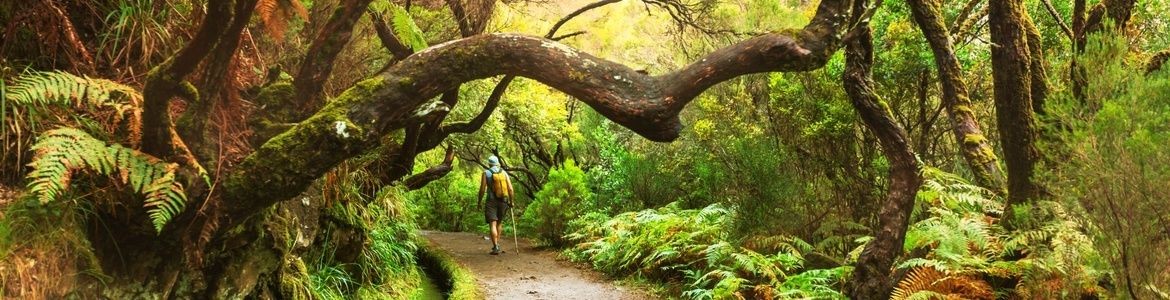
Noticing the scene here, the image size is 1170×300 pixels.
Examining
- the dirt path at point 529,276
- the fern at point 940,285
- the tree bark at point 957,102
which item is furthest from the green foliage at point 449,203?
the fern at point 940,285

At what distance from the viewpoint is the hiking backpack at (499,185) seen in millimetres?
12469

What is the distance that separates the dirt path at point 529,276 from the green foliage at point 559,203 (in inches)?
21.6

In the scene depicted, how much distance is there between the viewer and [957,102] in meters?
6.81

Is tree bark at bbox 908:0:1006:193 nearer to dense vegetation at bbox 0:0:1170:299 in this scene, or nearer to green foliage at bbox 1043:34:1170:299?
dense vegetation at bbox 0:0:1170:299

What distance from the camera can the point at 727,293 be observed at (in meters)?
7.04

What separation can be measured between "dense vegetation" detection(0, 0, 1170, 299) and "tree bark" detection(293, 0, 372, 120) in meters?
0.02

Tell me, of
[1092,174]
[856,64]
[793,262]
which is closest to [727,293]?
[793,262]

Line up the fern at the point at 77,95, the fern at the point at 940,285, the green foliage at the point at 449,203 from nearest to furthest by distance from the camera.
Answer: the fern at the point at 77,95 < the fern at the point at 940,285 < the green foliage at the point at 449,203

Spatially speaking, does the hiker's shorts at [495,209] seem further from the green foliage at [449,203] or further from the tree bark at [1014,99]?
the green foliage at [449,203]

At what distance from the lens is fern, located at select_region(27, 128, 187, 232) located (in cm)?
268

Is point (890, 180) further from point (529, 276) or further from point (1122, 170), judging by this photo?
point (529, 276)

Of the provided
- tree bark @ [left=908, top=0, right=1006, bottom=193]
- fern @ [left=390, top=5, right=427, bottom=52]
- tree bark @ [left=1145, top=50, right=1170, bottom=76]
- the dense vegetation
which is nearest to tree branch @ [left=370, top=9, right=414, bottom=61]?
the dense vegetation

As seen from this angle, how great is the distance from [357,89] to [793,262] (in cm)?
526

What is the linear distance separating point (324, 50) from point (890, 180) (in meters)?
4.34
